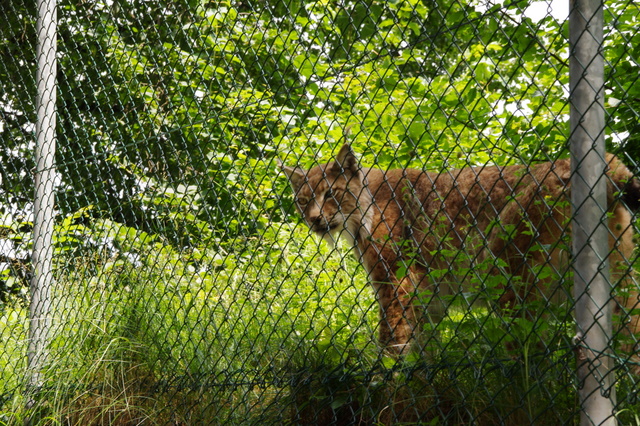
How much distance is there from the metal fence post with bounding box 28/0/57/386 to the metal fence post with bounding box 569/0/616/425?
3.61 m

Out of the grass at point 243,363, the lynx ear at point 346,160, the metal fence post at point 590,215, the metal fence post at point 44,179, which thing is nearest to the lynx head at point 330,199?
the lynx ear at point 346,160

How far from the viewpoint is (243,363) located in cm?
381

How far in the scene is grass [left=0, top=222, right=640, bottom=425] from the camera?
2.96m

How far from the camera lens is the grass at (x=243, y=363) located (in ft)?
9.71

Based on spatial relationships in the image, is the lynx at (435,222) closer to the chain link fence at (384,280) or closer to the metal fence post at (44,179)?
the chain link fence at (384,280)

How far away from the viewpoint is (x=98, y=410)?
4.23m

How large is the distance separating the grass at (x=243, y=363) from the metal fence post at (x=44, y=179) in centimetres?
11

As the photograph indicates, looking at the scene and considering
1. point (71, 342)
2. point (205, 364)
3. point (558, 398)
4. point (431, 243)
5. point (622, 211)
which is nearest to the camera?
point (558, 398)

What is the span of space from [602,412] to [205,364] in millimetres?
2333

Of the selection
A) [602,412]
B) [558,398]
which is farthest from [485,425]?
[602,412]

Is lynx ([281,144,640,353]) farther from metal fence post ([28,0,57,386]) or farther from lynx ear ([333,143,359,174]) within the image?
metal fence post ([28,0,57,386])

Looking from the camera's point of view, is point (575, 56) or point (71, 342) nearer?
point (575, 56)

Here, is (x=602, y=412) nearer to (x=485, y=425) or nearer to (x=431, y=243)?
(x=485, y=425)

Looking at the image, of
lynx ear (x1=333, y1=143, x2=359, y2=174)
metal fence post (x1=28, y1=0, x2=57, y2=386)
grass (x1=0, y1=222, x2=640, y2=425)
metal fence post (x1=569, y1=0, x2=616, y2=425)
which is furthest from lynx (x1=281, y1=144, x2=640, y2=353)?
metal fence post (x1=28, y1=0, x2=57, y2=386)
